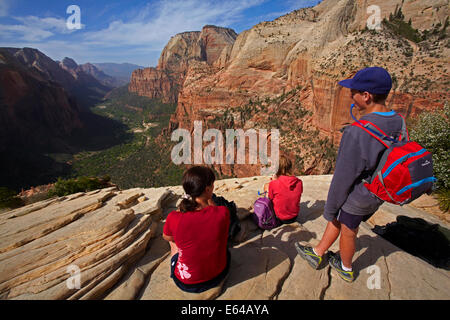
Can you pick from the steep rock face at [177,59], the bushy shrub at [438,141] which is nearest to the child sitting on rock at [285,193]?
the bushy shrub at [438,141]

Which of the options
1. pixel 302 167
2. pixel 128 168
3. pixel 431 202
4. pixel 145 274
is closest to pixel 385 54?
pixel 302 167

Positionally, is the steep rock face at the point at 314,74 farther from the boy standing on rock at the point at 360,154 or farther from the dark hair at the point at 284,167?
the boy standing on rock at the point at 360,154

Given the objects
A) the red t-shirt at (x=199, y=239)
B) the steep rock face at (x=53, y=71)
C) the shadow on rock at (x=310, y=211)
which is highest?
the steep rock face at (x=53, y=71)

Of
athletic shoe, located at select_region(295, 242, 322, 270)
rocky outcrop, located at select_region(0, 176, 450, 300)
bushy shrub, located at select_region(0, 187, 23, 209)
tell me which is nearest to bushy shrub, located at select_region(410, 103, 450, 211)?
rocky outcrop, located at select_region(0, 176, 450, 300)

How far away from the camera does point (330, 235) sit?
268 centimetres

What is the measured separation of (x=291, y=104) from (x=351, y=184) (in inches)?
1231

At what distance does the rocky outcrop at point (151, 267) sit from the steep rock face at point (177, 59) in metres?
108

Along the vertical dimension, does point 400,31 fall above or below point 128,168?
above

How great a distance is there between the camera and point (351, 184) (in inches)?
86.4

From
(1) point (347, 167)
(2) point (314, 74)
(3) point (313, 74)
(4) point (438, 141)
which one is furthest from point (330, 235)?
(3) point (313, 74)

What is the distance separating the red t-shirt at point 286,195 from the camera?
3.84 metres

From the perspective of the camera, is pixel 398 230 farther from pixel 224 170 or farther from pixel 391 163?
pixel 224 170

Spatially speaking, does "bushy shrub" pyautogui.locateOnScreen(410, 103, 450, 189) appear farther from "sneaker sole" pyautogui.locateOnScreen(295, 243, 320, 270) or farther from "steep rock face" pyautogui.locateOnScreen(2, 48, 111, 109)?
"steep rock face" pyautogui.locateOnScreen(2, 48, 111, 109)

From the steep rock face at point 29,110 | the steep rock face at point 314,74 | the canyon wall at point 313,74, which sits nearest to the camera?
the steep rock face at point 314,74
